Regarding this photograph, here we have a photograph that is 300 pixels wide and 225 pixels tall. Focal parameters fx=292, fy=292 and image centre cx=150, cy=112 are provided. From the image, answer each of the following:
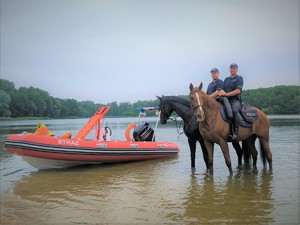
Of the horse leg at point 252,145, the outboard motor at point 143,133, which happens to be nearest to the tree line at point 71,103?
the outboard motor at point 143,133

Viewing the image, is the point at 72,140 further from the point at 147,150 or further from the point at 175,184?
the point at 175,184

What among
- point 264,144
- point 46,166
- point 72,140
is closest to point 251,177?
point 264,144

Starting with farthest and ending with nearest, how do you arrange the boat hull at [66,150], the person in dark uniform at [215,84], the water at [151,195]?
the boat hull at [66,150]
the person in dark uniform at [215,84]
the water at [151,195]

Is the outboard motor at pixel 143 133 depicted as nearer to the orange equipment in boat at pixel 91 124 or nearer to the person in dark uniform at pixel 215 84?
the orange equipment in boat at pixel 91 124

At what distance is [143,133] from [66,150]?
3.37 metres

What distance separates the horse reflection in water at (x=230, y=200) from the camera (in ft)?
14.8

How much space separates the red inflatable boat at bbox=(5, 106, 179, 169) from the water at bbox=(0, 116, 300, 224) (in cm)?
35

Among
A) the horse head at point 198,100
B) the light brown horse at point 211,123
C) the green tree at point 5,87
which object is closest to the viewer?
the horse head at point 198,100

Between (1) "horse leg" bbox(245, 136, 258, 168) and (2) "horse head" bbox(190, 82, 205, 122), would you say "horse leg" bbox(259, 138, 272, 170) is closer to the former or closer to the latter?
(1) "horse leg" bbox(245, 136, 258, 168)

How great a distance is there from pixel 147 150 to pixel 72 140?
2.86m

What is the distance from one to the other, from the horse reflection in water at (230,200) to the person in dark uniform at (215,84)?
2.14 m

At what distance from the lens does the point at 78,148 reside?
29.0 feet

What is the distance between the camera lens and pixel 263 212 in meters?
4.71

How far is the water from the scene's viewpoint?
15.2 ft
